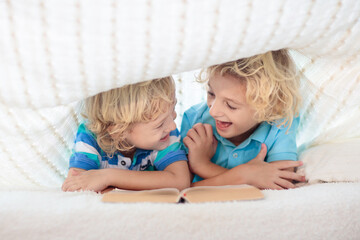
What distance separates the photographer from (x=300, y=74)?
0.98 metres

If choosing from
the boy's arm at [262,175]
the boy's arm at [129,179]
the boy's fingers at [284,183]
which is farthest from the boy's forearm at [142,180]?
the boy's fingers at [284,183]

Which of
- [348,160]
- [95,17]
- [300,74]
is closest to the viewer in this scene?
[95,17]

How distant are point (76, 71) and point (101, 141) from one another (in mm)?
A: 324

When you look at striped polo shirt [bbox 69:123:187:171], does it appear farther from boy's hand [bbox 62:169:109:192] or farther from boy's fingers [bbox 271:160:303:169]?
boy's fingers [bbox 271:160:303:169]

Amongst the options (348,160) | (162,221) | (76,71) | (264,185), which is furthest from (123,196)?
(348,160)

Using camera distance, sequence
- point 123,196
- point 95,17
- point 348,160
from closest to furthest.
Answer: point 95,17, point 123,196, point 348,160

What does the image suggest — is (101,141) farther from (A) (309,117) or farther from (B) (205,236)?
(A) (309,117)

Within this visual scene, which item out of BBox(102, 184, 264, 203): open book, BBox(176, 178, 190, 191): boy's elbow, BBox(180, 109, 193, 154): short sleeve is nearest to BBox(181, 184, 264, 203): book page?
BBox(102, 184, 264, 203): open book

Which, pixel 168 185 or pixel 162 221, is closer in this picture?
pixel 162 221

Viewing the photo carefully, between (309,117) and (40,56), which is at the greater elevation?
(40,56)

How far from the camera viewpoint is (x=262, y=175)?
93 centimetres

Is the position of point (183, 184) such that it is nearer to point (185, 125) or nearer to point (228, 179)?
point (228, 179)

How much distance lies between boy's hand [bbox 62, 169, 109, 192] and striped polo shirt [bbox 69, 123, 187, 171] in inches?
2.1

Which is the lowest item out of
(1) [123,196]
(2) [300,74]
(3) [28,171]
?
(3) [28,171]
